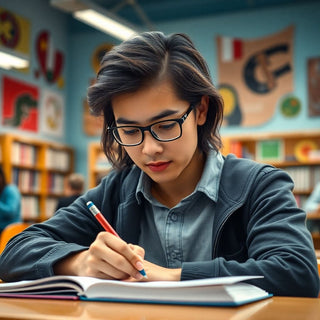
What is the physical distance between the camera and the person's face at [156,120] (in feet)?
4.35

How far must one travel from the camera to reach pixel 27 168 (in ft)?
23.8

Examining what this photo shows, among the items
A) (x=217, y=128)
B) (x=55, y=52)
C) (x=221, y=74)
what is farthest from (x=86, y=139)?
(x=217, y=128)

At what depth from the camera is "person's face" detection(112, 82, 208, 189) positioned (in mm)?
1326

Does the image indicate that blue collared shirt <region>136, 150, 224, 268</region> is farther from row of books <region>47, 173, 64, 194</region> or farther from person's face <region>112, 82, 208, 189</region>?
row of books <region>47, 173, 64, 194</region>

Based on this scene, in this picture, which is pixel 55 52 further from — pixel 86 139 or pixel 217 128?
pixel 217 128

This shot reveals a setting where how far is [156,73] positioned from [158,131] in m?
0.15

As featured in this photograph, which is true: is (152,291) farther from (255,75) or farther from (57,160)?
(57,160)

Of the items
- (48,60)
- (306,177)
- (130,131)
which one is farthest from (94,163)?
(130,131)

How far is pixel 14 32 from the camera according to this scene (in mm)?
7230

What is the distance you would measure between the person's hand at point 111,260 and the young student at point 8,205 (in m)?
3.94

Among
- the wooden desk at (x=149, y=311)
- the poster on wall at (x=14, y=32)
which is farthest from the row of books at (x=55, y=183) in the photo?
the wooden desk at (x=149, y=311)

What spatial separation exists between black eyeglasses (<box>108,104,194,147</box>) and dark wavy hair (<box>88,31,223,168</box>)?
91 millimetres

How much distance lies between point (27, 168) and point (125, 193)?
5950mm

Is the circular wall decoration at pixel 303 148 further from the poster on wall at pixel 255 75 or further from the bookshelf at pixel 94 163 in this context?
the bookshelf at pixel 94 163
